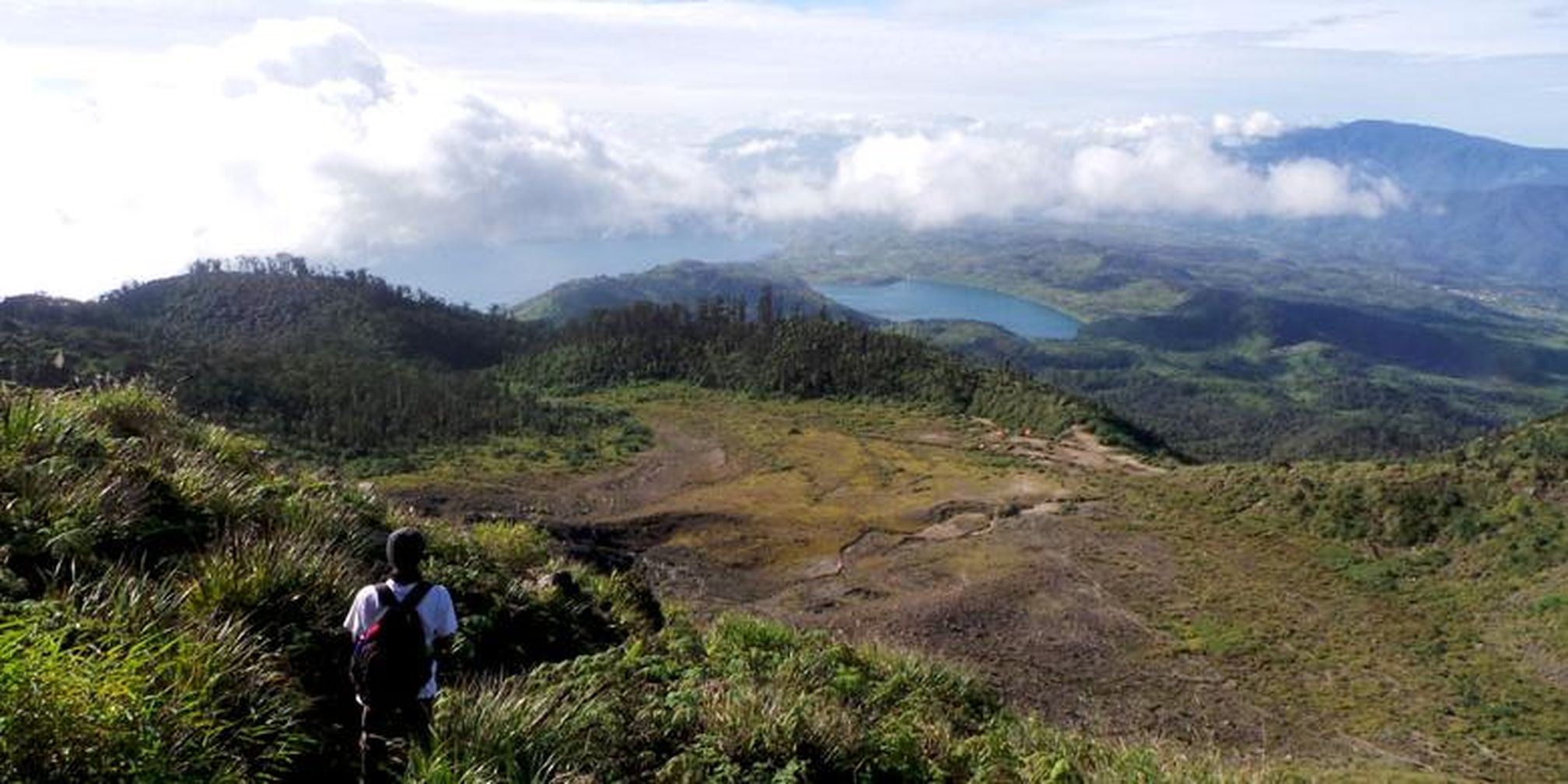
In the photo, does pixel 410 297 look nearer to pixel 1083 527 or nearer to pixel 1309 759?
pixel 1083 527

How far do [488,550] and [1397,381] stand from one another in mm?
214063

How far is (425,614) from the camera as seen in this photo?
462 cm

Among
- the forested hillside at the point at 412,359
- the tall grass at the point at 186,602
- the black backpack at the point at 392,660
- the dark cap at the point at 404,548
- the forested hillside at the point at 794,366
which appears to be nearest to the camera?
the tall grass at the point at 186,602

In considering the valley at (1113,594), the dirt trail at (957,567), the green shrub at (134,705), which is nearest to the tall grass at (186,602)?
the green shrub at (134,705)

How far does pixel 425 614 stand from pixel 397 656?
0.29 metres

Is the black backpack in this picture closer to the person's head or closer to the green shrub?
the person's head

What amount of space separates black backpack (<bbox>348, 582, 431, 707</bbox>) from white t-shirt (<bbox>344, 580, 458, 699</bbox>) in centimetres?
6

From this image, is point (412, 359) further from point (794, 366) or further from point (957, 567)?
point (957, 567)

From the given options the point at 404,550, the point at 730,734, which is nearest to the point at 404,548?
the point at 404,550

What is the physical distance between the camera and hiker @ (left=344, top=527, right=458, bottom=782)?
14.2 ft

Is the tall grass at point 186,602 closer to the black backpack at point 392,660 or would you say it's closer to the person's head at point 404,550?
the black backpack at point 392,660

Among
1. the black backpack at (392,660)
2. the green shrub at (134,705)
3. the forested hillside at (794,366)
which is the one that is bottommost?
the forested hillside at (794,366)

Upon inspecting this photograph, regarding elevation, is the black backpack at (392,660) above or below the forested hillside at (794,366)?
above

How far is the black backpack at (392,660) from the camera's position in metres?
4.33
